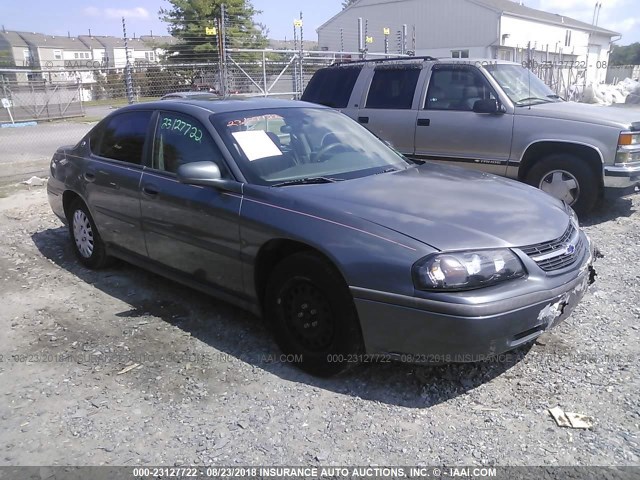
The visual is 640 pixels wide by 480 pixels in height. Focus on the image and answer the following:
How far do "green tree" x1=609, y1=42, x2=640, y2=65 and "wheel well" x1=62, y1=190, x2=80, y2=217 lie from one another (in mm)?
77092

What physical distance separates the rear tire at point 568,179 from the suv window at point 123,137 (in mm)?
4538

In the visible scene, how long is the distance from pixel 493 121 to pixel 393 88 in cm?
151

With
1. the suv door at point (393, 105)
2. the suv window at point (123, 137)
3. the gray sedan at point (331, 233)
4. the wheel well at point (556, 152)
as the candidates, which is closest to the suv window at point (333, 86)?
the suv door at point (393, 105)

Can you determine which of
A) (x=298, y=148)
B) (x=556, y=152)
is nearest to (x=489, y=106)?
(x=556, y=152)

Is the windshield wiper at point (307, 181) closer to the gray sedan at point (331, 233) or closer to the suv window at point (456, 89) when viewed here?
the gray sedan at point (331, 233)

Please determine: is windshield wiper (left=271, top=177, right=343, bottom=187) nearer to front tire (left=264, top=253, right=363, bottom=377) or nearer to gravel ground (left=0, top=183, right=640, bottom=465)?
front tire (left=264, top=253, right=363, bottom=377)

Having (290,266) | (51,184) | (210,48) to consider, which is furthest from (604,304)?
(210,48)

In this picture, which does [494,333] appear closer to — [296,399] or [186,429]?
[296,399]

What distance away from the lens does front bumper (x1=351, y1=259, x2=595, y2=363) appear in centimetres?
287

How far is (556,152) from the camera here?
266 inches

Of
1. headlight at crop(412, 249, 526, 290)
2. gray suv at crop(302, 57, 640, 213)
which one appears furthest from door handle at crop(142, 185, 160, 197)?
gray suv at crop(302, 57, 640, 213)

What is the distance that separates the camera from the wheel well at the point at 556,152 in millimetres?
6520

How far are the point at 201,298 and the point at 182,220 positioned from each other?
96 centimetres

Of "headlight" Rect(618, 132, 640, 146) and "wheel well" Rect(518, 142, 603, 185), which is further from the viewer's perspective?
"wheel well" Rect(518, 142, 603, 185)
